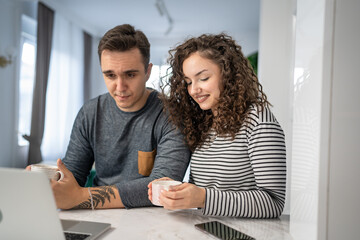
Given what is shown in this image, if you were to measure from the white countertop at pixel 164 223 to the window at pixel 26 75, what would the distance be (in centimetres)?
419

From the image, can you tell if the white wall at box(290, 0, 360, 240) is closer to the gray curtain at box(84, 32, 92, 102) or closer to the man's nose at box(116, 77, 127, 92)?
the man's nose at box(116, 77, 127, 92)

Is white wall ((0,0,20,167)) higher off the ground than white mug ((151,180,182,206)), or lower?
higher

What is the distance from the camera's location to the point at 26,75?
15.6 feet

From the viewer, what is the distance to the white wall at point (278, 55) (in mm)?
2893

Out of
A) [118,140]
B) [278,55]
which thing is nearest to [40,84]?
[278,55]

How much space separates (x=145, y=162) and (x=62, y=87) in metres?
5.09

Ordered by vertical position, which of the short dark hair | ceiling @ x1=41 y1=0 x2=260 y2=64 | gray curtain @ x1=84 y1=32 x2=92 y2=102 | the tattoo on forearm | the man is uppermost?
ceiling @ x1=41 y1=0 x2=260 y2=64

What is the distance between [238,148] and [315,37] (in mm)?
541

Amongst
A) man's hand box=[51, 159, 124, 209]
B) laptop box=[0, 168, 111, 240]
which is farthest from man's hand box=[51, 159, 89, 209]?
laptop box=[0, 168, 111, 240]

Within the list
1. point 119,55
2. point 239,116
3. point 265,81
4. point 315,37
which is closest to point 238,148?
point 239,116

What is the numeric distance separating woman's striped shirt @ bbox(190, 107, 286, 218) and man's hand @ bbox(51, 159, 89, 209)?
1.51 ft

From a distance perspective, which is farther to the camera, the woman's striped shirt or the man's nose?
the man's nose

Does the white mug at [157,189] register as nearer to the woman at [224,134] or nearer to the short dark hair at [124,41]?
the woman at [224,134]

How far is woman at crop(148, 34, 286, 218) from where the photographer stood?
1.05 m
